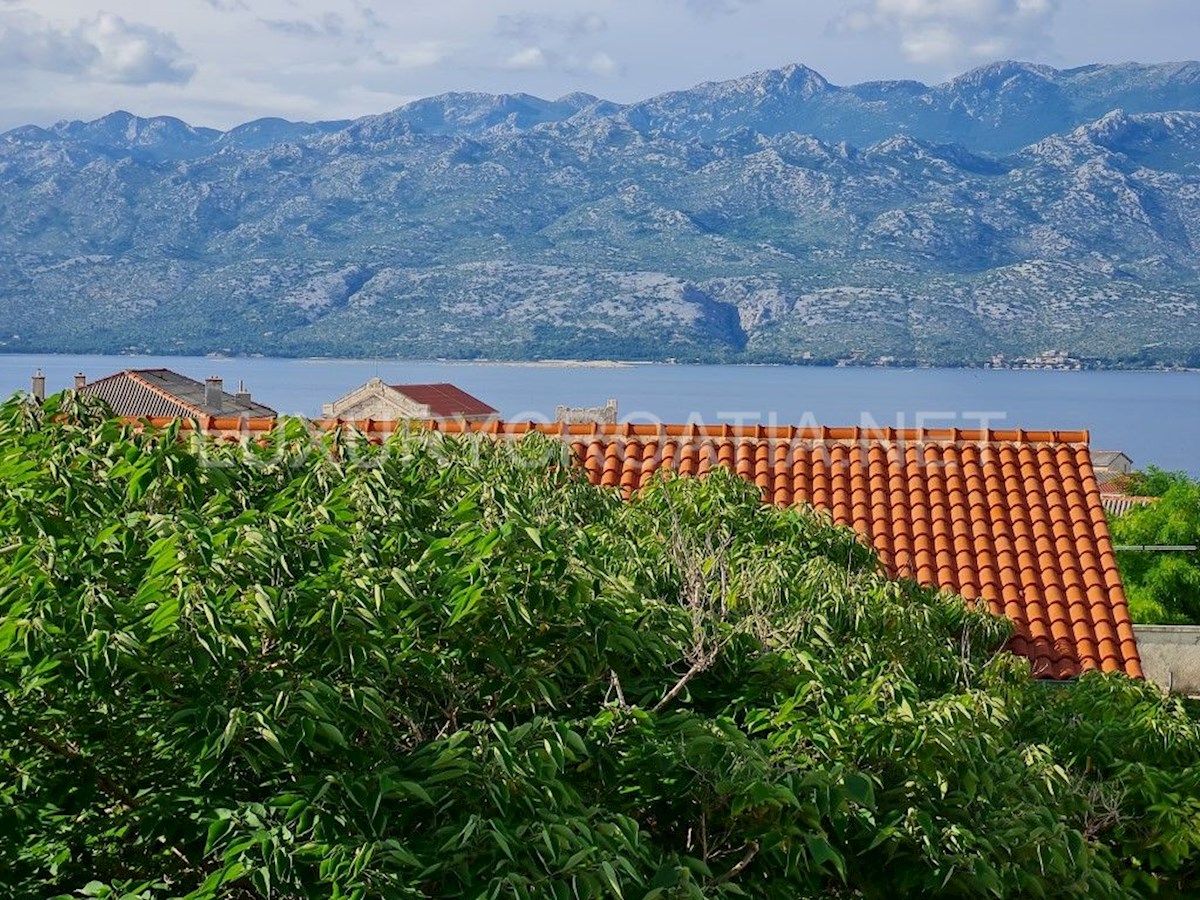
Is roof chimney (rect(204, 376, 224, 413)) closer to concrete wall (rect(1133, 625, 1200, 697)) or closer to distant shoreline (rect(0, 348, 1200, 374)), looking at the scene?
concrete wall (rect(1133, 625, 1200, 697))

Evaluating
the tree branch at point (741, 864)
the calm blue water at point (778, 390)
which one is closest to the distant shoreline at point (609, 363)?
the calm blue water at point (778, 390)

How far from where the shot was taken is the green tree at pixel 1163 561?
104 ft

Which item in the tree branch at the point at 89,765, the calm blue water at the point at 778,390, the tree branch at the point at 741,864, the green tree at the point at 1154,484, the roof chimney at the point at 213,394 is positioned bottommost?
the calm blue water at the point at 778,390

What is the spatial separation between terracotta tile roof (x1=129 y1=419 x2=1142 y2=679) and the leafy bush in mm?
5964

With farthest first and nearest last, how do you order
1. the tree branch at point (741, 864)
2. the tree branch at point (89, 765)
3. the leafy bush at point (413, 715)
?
the tree branch at point (741, 864)
the tree branch at point (89, 765)
the leafy bush at point (413, 715)

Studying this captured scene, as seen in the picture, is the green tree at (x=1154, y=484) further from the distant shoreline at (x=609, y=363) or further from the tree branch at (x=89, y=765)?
the distant shoreline at (x=609, y=363)

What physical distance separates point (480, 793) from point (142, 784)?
1005 millimetres

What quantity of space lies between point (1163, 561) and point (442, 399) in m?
41.4

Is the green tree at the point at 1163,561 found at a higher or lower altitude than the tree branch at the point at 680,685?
lower

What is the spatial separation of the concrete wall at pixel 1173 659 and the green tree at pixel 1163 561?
15.9 m

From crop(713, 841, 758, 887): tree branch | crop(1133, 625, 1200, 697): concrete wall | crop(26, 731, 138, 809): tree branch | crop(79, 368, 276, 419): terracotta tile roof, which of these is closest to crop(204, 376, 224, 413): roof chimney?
crop(79, 368, 276, 419): terracotta tile roof

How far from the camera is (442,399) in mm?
70000

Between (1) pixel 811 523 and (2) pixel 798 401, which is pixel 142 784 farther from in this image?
(2) pixel 798 401

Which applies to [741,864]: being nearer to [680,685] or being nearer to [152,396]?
[680,685]
